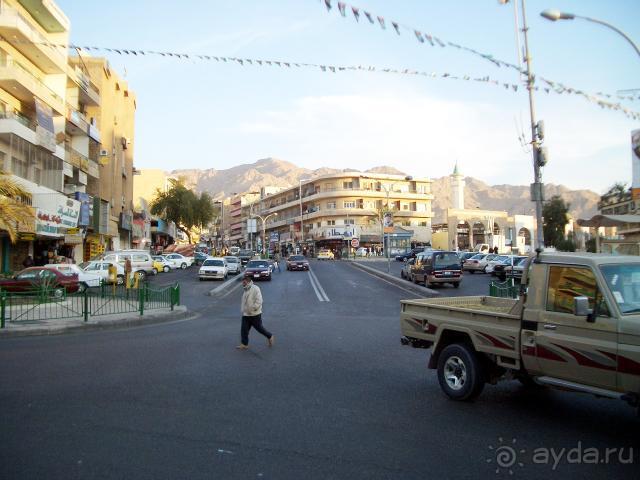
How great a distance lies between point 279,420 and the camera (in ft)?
18.9

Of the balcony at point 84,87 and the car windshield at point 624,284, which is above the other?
the balcony at point 84,87

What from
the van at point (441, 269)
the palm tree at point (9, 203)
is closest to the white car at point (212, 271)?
the van at point (441, 269)

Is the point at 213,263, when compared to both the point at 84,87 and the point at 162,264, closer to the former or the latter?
the point at 162,264

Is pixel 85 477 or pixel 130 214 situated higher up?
pixel 130 214

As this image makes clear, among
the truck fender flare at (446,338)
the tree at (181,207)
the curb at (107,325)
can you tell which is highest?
the tree at (181,207)

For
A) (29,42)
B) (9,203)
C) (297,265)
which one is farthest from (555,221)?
(9,203)

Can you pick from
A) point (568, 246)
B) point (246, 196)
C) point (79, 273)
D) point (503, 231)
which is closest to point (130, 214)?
point (79, 273)

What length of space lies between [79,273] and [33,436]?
21748 mm

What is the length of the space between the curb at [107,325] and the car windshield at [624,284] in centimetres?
1285

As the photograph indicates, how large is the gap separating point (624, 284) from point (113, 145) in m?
51.0

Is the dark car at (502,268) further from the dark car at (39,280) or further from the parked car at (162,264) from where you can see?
the parked car at (162,264)

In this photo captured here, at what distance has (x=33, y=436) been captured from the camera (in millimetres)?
5207

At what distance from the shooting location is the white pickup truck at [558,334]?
4.82 meters

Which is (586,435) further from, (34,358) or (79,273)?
(79,273)
